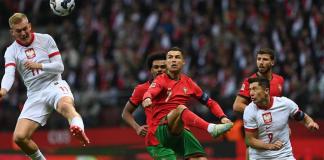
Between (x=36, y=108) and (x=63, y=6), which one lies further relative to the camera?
(x=63, y=6)

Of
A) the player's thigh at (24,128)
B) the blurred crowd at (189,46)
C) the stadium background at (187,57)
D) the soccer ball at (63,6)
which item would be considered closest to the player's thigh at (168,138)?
the player's thigh at (24,128)

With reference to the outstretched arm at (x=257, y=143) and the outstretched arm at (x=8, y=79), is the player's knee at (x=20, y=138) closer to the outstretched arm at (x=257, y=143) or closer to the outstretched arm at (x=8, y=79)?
the outstretched arm at (x=8, y=79)

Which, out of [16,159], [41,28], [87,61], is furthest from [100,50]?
[16,159]

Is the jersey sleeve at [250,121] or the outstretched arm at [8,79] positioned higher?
the outstretched arm at [8,79]

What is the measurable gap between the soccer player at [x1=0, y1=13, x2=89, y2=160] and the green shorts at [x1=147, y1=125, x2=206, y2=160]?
1.31 meters

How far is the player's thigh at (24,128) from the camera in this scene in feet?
38.3

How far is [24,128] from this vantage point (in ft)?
38.6

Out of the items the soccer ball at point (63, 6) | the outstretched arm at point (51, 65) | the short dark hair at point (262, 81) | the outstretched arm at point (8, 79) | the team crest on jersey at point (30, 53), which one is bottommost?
the short dark hair at point (262, 81)

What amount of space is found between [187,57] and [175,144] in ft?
32.7

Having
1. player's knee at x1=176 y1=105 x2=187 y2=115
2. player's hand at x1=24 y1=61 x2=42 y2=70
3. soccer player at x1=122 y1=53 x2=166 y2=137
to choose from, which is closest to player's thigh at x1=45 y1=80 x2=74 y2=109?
player's hand at x1=24 y1=61 x2=42 y2=70

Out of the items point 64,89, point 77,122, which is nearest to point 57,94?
point 64,89

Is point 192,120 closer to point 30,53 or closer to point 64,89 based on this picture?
point 64,89

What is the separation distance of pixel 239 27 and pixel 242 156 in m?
6.00

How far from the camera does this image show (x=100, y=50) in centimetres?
2406
